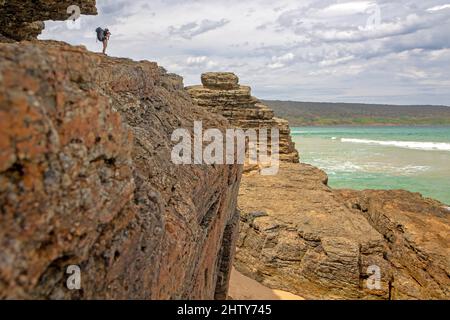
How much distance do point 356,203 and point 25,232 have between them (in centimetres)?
1802

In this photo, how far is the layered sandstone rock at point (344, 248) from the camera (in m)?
13.0

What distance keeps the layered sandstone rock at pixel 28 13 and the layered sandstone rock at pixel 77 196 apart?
21.6 feet

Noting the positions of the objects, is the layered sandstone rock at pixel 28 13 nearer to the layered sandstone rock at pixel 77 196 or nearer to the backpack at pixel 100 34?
the backpack at pixel 100 34

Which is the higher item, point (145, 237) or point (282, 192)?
point (145, 237)

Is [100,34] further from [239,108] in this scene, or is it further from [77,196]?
[239,108]

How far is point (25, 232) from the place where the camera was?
2.71 meters

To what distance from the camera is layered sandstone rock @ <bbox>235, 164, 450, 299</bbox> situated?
42.8 feet

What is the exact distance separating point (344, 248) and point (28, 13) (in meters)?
12.1

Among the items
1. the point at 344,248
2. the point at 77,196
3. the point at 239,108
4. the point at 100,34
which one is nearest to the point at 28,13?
the point at 100,34

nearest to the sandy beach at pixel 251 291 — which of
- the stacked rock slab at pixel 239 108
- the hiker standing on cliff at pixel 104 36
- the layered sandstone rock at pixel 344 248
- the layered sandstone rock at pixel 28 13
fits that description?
the layered sandstone rock at pixel 344 248
